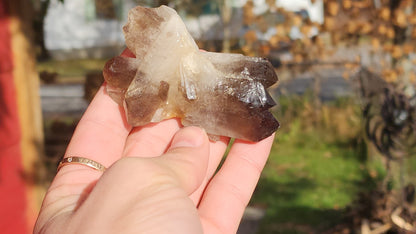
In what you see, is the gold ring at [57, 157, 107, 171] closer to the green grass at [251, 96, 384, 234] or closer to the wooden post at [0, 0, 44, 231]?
the wooden post at [0, 0, 44, 231]

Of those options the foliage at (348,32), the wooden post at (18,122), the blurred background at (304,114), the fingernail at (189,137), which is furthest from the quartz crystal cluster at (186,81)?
the foliage at (348,32)

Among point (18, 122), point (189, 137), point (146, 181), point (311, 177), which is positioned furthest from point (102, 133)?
point (311, 177)

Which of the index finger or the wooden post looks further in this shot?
the wooden post

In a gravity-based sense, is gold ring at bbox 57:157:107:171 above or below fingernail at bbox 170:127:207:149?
below

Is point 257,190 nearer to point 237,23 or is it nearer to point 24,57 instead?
point 24,57

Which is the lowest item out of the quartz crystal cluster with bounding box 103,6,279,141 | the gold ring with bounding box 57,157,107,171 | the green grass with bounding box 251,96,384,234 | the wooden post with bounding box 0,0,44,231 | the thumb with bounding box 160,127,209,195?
the green grass with bounding box 251,96,384,234

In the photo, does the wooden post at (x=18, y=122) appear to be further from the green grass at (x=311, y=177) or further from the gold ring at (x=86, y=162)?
the green grass at (x=311, y=177)

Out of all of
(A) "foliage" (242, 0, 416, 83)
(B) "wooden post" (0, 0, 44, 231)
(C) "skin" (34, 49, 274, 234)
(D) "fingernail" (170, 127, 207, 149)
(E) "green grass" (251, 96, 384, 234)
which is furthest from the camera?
(A) "foliage" (242, 0, 416, 83)

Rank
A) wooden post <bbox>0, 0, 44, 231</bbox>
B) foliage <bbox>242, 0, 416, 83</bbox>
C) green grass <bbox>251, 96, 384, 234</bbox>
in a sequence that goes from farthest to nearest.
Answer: foliage <bbox>242, 0, 416, 83</bbox> < green grass <bbox>251, 96, 384, 234</bbox> < wooden post <bbox>0, 0, 44, 231</bbox>

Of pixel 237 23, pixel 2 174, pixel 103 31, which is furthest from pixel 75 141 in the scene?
pixel 103 31

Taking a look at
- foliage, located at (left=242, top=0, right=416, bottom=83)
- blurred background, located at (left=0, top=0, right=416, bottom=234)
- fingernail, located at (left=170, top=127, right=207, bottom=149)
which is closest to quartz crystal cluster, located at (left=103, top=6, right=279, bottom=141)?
fingernail, located at (left=170, top=127, right=207, bottom=149)
